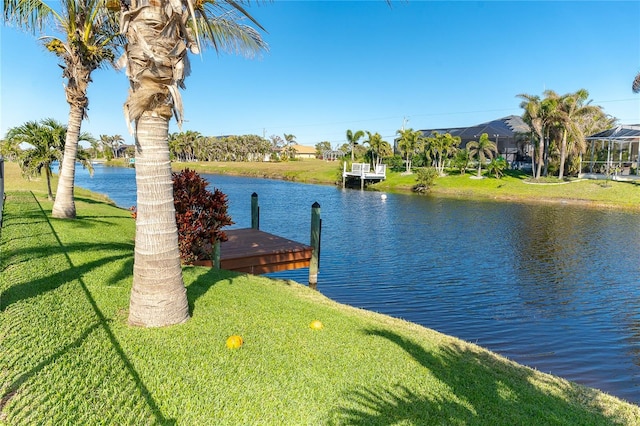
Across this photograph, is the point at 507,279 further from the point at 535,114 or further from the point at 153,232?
the point at 535,114

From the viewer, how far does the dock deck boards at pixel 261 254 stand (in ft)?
38.4

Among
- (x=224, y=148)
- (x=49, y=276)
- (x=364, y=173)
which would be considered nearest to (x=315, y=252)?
(x=49, y=276)

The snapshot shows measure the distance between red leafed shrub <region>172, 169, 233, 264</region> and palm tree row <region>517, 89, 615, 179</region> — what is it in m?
41.4

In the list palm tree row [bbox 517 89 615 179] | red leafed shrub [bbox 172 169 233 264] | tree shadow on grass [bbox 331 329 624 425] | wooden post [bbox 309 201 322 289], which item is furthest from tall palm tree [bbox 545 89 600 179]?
tree shadow on grass [bbox 331 329 624 425]

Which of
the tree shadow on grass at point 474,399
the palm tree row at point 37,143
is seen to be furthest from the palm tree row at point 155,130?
the palm tree row at point 37,143

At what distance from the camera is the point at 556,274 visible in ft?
50.0

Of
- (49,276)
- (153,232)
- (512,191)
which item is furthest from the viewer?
(512,191)

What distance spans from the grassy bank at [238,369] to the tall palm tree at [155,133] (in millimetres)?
421

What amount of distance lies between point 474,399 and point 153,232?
14.5ft

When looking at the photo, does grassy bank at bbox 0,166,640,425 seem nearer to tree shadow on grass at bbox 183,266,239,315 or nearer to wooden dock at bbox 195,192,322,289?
tree shadow on grass at bbox 183,266,239,315

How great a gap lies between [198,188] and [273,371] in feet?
22.6

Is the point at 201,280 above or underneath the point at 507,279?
above

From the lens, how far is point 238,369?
471 centimetres

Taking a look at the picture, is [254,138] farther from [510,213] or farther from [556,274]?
[556,274]
